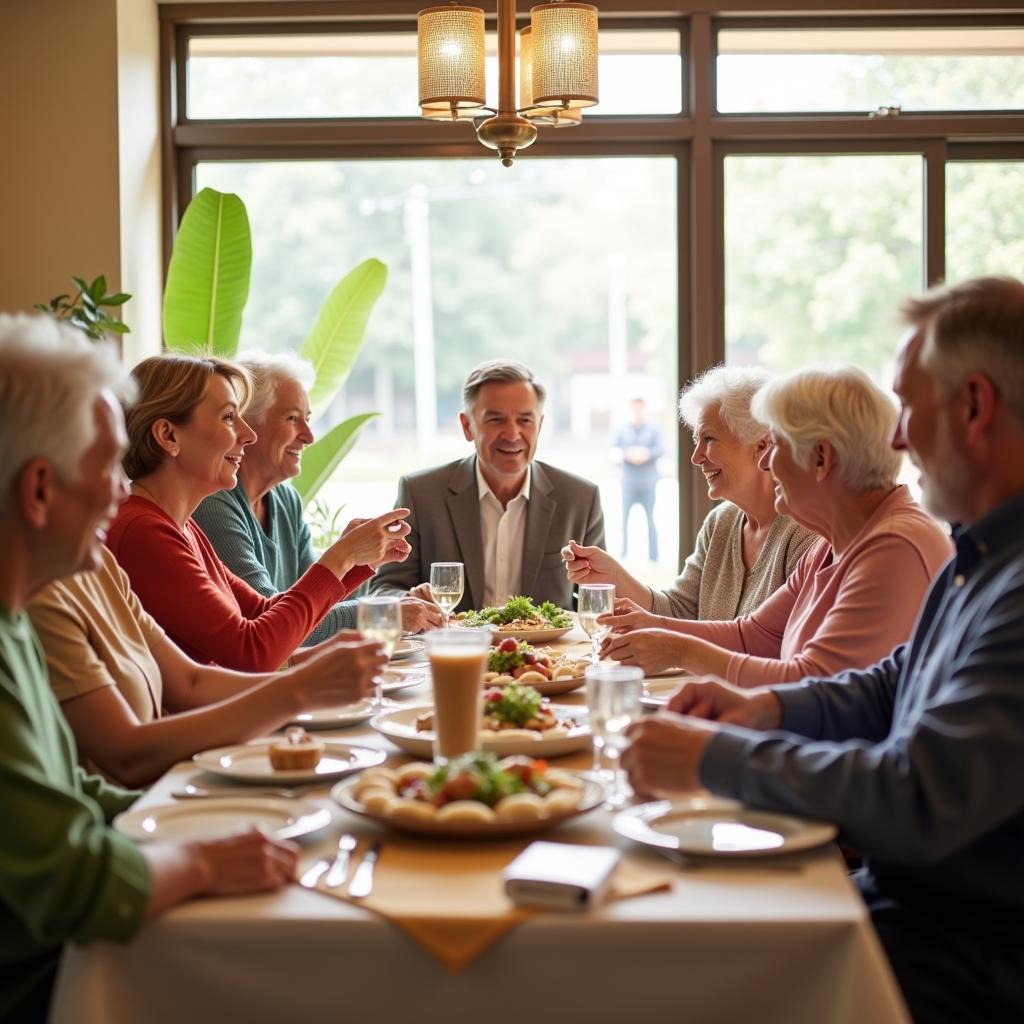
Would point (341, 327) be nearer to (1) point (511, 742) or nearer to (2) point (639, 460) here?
(2) point (639, 460)

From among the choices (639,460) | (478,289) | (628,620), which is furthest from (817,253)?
(628,620)

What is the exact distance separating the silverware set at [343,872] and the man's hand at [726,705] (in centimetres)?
56

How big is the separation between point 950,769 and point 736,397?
2.02 meters

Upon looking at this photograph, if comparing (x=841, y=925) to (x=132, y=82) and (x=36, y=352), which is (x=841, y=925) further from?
(x=132, y=82)

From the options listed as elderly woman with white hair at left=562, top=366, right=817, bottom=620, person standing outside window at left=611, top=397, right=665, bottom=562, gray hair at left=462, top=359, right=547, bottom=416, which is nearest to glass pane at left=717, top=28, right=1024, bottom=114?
person standing outside window at left=611, top=397, right=665, bottom=562

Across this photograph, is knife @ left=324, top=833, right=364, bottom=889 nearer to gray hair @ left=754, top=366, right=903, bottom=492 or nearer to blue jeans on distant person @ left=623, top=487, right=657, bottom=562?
gray hair @ left=754, top=366, right=903, bottom=492

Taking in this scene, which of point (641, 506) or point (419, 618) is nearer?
point (419, 618)

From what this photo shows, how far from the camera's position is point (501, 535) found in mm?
4055

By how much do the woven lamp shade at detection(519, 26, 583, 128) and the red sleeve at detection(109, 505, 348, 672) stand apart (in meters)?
1.32

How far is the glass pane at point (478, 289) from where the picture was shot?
5305 mm

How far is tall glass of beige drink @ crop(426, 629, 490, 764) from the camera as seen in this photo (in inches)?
65.7

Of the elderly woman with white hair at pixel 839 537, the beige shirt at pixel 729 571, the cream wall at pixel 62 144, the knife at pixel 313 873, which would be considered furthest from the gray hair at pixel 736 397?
the cream wall at pixel 62 144

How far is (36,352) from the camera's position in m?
1.43

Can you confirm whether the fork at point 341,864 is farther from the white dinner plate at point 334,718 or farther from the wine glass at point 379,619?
the white dinner plate at point 334,718
